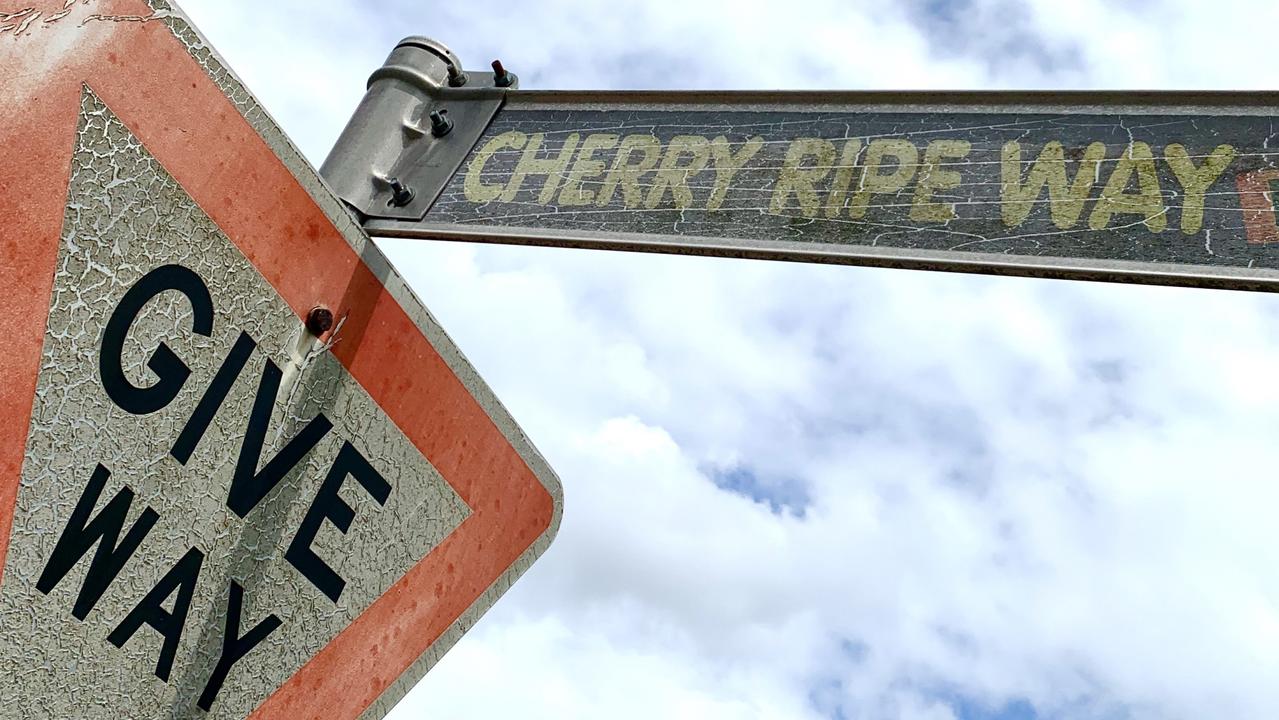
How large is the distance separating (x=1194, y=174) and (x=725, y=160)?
69 cm

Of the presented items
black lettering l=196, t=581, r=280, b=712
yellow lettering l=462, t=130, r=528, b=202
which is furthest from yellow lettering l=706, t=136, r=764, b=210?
black lettering l=196, t=581, r=280, b=712

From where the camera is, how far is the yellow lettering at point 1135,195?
154cm

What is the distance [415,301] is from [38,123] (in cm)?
64

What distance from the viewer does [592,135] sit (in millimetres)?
1941

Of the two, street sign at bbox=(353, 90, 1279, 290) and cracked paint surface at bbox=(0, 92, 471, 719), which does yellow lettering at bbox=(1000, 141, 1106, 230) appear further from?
cracked paint surface at bbox=(0, 92, 471, 719)

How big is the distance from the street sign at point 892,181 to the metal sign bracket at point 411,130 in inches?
0.6

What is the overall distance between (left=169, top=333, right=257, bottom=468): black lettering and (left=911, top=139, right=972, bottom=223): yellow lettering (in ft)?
3.17

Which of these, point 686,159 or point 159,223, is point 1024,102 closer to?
point 686,159

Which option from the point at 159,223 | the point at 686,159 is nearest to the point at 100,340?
the point at 159,223

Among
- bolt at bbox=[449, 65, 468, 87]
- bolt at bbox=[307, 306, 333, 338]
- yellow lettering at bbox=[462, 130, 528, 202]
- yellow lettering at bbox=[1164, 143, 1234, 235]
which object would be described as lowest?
bolt at bbox=[307, 306, 333, 338]

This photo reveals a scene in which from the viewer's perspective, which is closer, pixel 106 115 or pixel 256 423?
pixel 106 115

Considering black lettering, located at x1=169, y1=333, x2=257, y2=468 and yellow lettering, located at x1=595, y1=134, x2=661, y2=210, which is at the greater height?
yellow lettering, located at x1=595, y1=134, x2=661, y2=210

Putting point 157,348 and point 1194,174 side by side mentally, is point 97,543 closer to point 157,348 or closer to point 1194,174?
point 157,348

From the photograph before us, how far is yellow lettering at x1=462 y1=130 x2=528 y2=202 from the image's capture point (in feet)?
6.23
